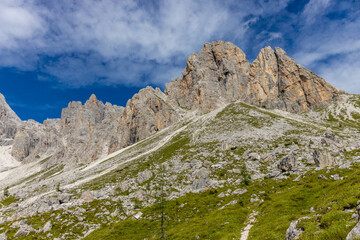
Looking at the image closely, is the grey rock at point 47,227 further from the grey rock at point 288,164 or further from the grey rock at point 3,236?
the grey rock at point 288,164

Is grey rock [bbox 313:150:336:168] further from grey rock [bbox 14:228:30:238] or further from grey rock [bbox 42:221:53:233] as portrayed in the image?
grey rock [bbox 14:228:30:238]

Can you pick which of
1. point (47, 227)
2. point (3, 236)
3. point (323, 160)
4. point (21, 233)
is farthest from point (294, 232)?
point (3, 236)

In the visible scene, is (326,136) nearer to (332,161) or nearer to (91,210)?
(332,161)

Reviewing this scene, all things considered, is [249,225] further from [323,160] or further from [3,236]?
[3,236]

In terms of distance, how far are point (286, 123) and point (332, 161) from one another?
5985 cm

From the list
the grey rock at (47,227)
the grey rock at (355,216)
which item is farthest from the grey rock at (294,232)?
the grey rock at (47,227)

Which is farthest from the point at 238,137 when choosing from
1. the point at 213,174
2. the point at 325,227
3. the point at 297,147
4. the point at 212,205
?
the point at 325,227

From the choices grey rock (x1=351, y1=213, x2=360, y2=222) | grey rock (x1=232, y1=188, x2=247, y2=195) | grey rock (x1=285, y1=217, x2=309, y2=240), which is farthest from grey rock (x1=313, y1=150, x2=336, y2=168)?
grey rock (x1=351, y1=213, x2=360, y2=222)

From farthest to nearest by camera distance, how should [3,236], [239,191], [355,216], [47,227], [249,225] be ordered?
[47,227], [3,236], [239,191], [249,225], [355,216]

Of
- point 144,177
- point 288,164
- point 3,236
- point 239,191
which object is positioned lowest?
point 239,191

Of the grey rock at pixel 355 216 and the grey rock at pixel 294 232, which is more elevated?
the grey rock at pixel 355 216

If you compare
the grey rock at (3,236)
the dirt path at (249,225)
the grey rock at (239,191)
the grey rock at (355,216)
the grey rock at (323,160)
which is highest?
the grey rock at (3,236)

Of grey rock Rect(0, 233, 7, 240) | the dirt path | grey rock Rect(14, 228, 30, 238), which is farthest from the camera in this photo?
grey rock Rect(14, 228, 30, 238)

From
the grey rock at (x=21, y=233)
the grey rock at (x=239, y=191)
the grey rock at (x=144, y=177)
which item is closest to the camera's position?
the grey rock at (x=239, y=191)
